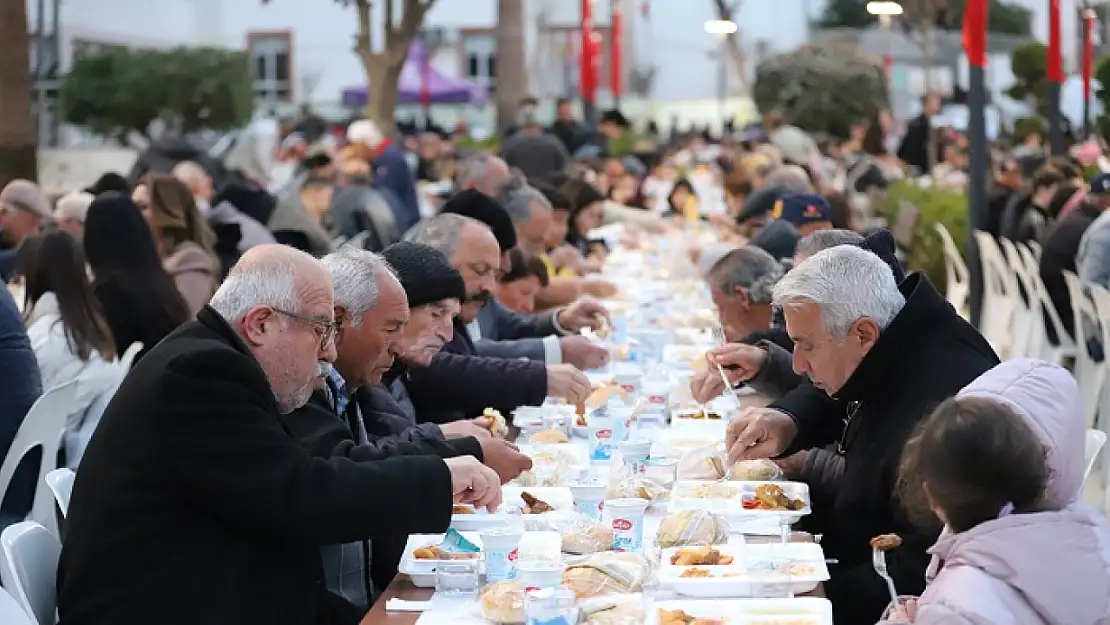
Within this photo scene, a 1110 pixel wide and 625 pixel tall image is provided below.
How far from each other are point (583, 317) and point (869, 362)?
3706mm

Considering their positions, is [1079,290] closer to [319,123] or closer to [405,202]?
[405,202]

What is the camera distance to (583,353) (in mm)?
6895

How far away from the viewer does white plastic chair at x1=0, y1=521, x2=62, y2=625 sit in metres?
3.77

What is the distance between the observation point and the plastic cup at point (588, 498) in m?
4.50

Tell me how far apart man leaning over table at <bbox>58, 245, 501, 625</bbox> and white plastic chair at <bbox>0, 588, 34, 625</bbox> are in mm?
324

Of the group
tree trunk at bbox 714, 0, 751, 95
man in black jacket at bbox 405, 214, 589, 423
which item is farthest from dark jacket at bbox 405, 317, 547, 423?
tree trunk at bbox 714, 0, 751, 95

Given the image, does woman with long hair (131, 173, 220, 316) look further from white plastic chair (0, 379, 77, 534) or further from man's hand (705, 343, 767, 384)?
man's hand (705, 343, 767, 384)

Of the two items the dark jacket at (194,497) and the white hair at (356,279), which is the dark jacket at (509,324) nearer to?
the white hair at (356,279)

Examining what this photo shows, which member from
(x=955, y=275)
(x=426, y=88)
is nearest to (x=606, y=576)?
(x=955, y=275)

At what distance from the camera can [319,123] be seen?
99.5 ft

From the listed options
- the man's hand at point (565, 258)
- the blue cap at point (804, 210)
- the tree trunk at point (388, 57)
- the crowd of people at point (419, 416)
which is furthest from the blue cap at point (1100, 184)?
the tree trunk at point (388, 57)

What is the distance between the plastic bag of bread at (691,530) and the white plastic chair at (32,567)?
1.33 meters

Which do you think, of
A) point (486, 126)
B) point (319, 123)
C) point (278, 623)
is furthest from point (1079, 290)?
point (486, 126)

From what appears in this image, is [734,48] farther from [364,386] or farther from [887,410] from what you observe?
[887,410]
